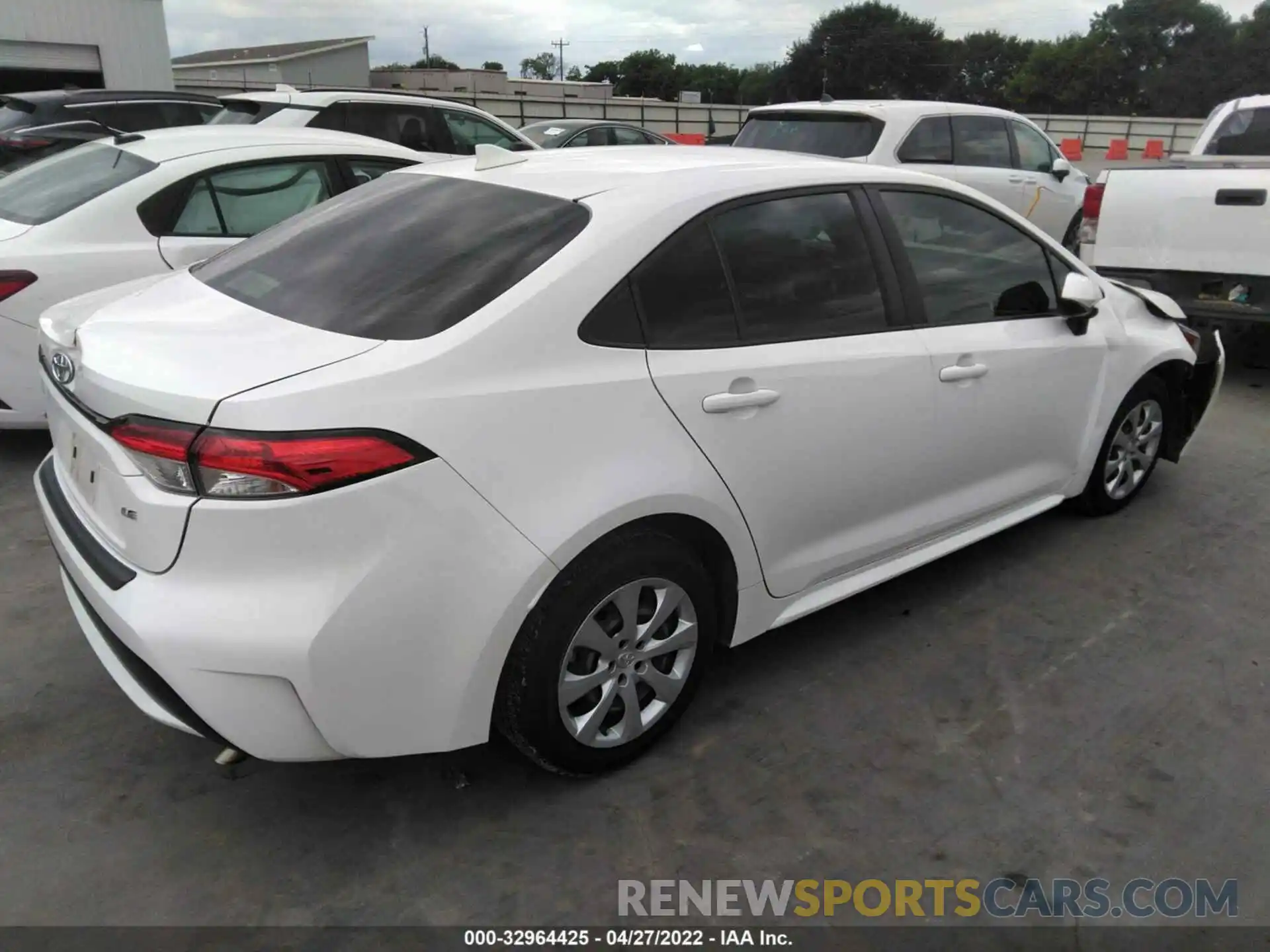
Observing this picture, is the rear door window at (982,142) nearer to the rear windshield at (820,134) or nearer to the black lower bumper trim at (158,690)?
the rear windshield at (820,134)

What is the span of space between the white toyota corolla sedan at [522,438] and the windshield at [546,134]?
Result: 11689 mm

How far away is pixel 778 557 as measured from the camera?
118 inches

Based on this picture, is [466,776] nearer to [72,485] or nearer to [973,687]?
[72,485]

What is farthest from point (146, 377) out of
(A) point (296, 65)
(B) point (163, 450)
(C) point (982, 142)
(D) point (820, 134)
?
(A) point (296, 65)

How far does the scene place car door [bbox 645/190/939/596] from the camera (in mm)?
2703

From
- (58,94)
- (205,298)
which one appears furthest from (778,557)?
(58,94)

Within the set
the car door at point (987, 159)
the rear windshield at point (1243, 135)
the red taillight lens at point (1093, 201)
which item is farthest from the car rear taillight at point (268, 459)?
the rear windshield at point (1243, 135)

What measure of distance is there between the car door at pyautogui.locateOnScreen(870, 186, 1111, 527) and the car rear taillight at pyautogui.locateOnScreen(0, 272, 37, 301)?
12.3 feet

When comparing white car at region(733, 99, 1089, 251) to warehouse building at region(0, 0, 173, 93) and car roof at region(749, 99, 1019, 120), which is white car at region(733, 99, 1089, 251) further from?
warehouse building at region(0, 0, 173, 93)

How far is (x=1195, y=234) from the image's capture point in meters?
6.18

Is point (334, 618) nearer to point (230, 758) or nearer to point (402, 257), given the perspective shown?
point (230, 758)

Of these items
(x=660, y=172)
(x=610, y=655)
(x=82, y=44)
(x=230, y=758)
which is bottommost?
(x=230, y=758)

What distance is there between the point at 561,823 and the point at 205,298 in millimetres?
1772

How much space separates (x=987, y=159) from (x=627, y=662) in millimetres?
7965
